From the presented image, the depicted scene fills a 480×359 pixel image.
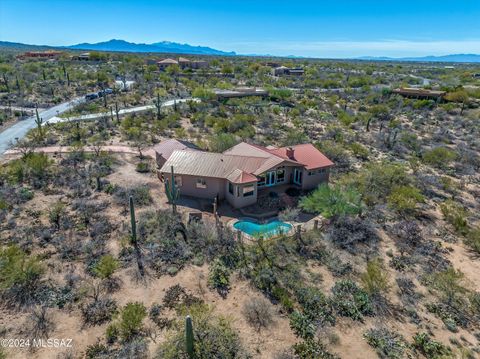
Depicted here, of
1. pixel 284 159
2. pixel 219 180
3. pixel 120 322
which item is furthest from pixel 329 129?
pixel 120 322

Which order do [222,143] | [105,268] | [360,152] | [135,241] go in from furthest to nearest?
[360,152]
[222,143]
[135,241]
[105,268]

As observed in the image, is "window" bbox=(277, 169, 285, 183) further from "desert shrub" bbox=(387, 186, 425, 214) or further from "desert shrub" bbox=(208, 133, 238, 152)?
"desert shrub" bbox=(387, 186, 425, 214)

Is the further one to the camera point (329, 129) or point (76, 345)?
point (329, 129)

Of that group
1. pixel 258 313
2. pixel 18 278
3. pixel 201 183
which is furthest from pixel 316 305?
pixel 18 278

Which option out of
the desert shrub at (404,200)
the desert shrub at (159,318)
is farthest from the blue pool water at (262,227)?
the desert shrub at (404,200)

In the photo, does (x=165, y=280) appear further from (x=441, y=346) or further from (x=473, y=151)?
(x=473, y=151)

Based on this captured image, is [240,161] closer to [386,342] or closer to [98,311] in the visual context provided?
[98,311]

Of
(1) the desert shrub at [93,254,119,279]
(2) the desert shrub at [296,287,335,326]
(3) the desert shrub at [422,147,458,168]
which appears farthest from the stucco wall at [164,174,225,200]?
(3) the desert shrub at [422,147,458,168]
